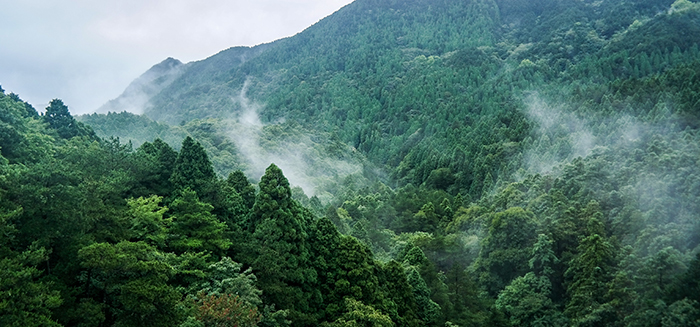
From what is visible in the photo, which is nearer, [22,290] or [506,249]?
[22,290]

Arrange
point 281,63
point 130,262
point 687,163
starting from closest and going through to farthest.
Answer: point 130,262 < point 687,163 < point 281,63

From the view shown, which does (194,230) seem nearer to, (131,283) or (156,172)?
(156,172)

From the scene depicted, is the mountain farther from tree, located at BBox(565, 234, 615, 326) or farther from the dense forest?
tree, located at BBox(565, 234, 615, 326)

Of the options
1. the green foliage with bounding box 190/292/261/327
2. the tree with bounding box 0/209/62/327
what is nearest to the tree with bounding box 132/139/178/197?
the green foliage with bounding box 190/292/261/327

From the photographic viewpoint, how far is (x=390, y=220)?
64.9 meters

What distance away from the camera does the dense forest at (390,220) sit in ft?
71.5

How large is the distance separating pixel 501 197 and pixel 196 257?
38.5 metres

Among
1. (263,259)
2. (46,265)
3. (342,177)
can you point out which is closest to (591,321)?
(263,259)

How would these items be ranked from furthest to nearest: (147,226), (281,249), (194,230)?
1. (281,249)
2. (194,230)
3. (147,226)

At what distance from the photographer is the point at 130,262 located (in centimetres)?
2100

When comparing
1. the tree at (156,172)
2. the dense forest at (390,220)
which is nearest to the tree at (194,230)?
the dense forest at (390,220)

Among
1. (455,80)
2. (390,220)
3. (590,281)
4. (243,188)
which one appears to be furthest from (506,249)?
(455,80)

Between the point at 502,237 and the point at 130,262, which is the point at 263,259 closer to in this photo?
the point at 130,262

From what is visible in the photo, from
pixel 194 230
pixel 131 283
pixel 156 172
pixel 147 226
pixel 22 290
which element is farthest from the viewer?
pixel 156 172
